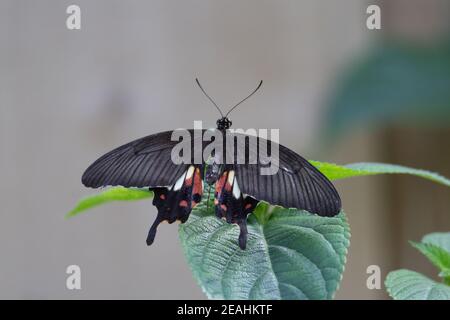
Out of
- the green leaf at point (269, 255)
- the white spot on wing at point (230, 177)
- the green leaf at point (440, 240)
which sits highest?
the white spot on wing at point (230, 177)

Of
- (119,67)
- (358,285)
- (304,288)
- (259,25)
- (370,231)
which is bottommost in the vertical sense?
(358,285)

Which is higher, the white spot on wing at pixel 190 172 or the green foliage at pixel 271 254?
the white spot on wing at pixel 190 172

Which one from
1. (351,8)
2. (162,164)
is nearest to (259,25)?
(351,8)

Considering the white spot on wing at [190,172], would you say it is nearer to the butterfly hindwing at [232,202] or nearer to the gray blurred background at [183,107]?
the butterfly hindwing at [232,202]

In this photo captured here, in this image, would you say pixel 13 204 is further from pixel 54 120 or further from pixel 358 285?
pixel 358 285

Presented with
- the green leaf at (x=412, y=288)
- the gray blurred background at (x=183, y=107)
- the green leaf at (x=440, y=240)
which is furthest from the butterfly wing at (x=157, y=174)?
the gray blurred background at (x=183, y=107)

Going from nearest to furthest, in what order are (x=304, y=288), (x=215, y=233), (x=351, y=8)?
1. (x=304, y=288)
2. (x=215, y=233)
3. (x=351, y=8)
